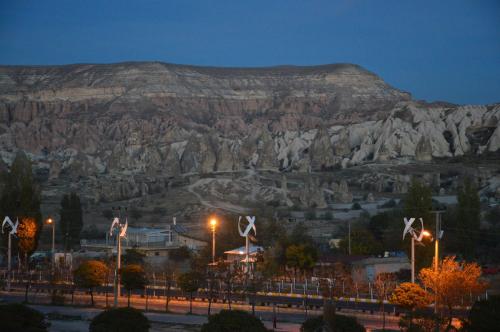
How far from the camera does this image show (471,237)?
67188 millimetres

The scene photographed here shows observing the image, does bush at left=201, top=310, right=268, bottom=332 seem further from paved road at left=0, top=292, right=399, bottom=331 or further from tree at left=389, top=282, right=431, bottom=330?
tree at left=389, top=282, right=431, bottom=330

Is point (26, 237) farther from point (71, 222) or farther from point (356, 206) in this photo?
point (356, 206)

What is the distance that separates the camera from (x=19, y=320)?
33.0 metres

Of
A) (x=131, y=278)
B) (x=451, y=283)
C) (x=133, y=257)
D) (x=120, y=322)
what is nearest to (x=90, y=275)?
(x=131, y=278)

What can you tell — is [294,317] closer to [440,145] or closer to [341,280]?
[341,280]

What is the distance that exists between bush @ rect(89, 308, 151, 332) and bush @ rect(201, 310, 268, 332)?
2.68 m

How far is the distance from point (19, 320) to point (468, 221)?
41283 mm

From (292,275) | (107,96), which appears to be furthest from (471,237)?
(107,96)

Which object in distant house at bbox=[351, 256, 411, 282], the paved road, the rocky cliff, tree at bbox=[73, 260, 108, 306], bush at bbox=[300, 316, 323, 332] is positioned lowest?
bush at bbox=[300, 316, 323, 332]

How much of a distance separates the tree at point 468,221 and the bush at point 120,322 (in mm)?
35793

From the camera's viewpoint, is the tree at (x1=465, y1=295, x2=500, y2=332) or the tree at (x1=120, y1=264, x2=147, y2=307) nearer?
the tree at (x1=465, y1=295, x2=500, y2=332)

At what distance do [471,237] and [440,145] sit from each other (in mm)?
74428

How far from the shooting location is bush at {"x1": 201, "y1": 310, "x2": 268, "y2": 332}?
32.6 metres

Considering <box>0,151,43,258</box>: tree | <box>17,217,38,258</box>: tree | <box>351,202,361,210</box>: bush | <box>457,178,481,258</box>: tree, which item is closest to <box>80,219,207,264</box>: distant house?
<box>0,151,43,258</box>: tree
